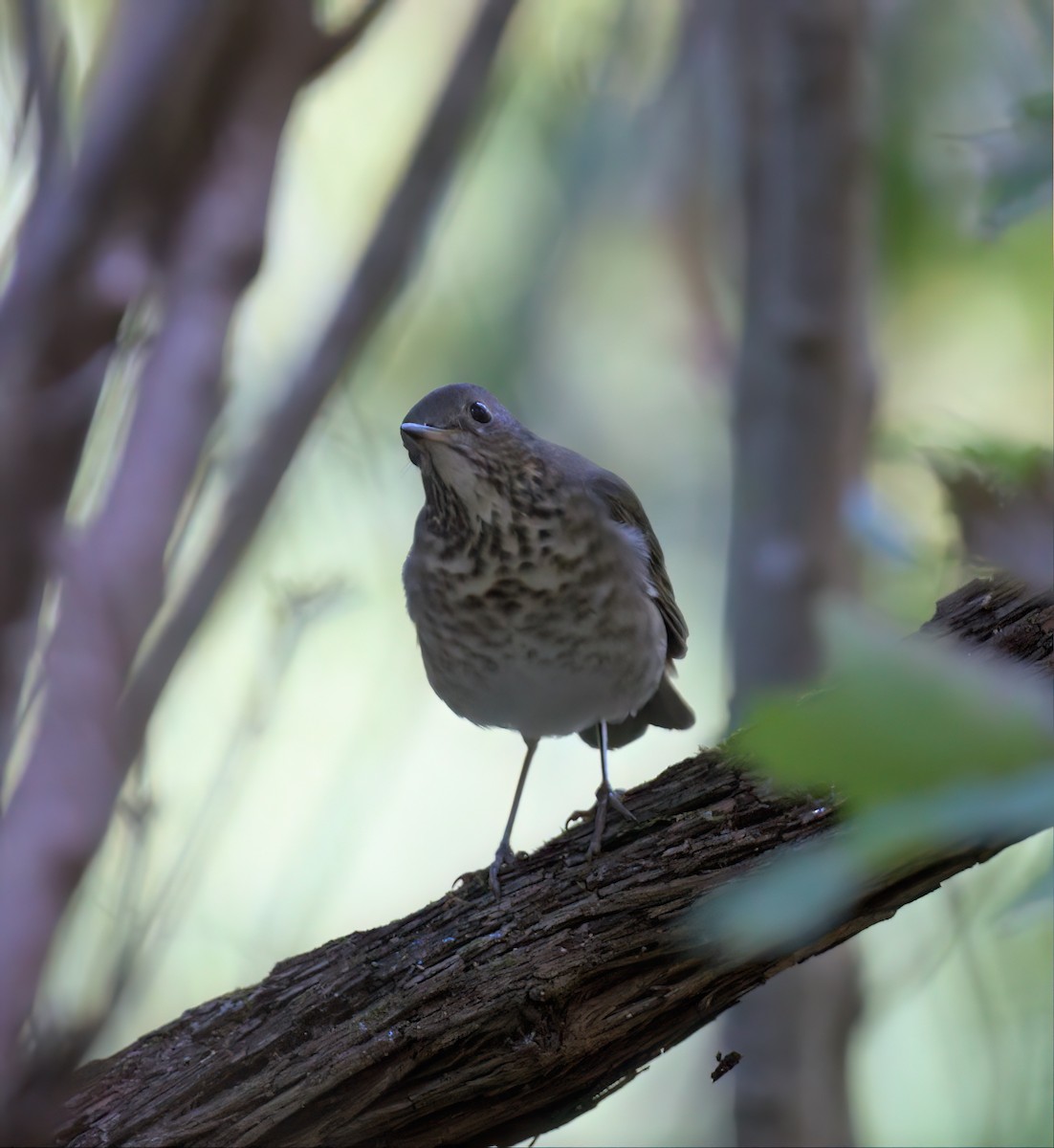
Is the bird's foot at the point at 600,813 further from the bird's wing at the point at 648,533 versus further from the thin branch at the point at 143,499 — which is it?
the thin branch at the point at 143,499

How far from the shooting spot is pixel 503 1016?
2.34 m

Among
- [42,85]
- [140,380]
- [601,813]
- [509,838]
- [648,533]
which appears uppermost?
[42,85]

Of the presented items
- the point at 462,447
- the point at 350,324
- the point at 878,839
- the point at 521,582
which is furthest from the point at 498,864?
the point at 878,839

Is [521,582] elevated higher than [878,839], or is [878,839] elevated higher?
[521,582]

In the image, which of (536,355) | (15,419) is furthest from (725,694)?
(15,419)

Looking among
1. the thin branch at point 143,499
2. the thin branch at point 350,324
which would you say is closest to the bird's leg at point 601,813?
the thin branch at point 350,324

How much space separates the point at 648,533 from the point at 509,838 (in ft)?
2.98

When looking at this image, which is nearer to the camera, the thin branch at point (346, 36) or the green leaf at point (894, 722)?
the green leaf at point (894, 722)

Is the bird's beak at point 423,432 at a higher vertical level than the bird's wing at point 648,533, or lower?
higher

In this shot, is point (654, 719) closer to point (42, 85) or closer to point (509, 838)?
point (509, 838)

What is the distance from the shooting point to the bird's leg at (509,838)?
2.68m

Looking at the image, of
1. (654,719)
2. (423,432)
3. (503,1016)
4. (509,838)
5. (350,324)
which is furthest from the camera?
(654,719)

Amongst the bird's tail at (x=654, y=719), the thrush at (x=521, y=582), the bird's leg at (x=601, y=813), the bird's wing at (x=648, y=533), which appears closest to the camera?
the bird's leg at (x=601, y=813)

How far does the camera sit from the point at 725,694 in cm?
405
